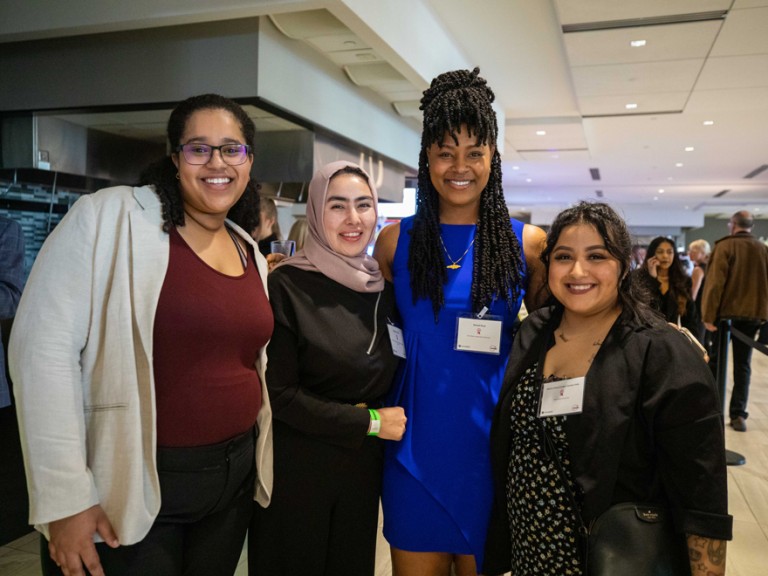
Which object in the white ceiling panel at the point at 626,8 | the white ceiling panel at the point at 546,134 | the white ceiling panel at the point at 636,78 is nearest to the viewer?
the white ceiling panel at the point at 626,8

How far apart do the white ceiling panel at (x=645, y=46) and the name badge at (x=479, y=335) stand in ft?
12.8

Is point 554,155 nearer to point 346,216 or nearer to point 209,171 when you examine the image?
point 346,216

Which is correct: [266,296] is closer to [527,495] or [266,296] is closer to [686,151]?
[527,495]

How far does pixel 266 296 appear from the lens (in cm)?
159

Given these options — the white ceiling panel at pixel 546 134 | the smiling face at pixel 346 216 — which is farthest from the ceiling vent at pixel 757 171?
the smiling face at pixel 346 216

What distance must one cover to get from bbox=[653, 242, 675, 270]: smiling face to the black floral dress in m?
3.91

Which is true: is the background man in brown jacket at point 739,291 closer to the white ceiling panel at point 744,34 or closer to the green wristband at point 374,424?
the white ceiling panel at point 744,34

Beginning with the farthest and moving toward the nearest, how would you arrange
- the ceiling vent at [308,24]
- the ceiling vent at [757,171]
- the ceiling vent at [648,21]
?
1. the ceiling vent at [757,171]
2. the ceiling vent at [648,21]
3. the ceiling vent at [308,24]

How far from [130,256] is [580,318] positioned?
1109 mm

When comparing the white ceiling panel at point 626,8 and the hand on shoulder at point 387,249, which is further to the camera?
the white ceiling panel at point 626,8

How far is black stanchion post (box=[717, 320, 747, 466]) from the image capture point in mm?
4488

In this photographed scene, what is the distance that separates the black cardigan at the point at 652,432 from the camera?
131 centimetres

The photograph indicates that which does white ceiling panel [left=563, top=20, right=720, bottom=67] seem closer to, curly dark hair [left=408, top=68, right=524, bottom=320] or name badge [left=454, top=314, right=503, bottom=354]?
curly dark hair [left=408, top=68, right=524, bottom=320]

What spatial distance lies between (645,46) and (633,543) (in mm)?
4831
